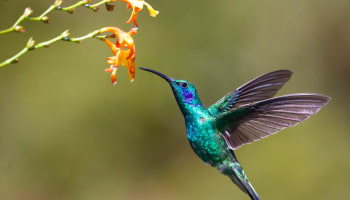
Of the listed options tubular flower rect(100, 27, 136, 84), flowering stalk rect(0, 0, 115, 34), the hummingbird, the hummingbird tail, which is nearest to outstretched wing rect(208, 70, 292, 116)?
the hummingbird

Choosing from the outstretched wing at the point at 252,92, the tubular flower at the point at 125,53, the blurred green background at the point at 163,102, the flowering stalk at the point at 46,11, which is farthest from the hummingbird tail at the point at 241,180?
the blurred green background at the point at 163,102

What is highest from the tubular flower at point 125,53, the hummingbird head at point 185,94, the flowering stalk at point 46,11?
the flowering stalk at point 46,11

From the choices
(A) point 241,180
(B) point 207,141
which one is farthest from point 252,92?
(A) point 241,180

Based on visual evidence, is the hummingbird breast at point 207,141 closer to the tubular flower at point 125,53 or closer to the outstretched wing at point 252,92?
the outstretched wing at point 252,92

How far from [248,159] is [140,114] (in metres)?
1.66

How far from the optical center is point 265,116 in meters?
2.86

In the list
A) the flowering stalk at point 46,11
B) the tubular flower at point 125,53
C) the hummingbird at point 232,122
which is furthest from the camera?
the hummingbird at point 232,122

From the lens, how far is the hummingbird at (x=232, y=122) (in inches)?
111

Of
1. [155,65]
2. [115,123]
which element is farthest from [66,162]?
[155,65]

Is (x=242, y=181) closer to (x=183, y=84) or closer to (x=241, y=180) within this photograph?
(x=241, y=180)

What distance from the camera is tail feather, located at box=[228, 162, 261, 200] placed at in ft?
9.32

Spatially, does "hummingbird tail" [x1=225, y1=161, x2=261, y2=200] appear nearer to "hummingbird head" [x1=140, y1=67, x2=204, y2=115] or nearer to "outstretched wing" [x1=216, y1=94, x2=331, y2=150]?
"outstretched wing" [x1=216, y1=94, x2=331, y2=150]

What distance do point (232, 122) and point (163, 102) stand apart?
397cm

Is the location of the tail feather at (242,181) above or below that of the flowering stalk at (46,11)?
below
